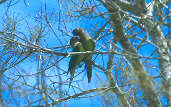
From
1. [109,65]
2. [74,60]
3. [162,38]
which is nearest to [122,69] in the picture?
[109,65]

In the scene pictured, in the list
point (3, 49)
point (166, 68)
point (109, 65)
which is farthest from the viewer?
point (3, 49)

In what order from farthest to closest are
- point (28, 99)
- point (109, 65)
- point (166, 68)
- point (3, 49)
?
point (3, 49), point (109, 65), point (166, 68), point (28, 99)

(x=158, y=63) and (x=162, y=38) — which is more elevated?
(x=162, y=38)

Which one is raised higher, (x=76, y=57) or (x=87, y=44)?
(x=87, y=44)

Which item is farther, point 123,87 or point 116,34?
point 123,87

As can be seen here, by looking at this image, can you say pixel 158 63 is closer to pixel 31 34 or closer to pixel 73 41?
pixel 73 41

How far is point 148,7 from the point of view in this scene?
3.32 m

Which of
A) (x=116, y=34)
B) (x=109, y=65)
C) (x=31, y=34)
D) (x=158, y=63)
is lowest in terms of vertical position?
(x=158, y=63)

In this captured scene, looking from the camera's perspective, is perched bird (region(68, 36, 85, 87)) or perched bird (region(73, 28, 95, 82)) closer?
perched bird (region(68, 36, 85, 87))

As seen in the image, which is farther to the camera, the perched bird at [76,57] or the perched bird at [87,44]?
the perched bird at [87,44]

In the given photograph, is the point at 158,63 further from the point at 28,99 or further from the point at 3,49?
the point at 3,49

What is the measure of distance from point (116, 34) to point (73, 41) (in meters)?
1.04

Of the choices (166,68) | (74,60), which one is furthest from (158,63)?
(74,60)

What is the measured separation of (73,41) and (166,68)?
1.76 meters
